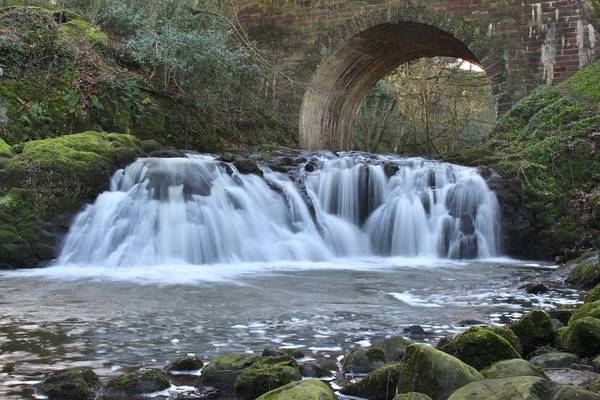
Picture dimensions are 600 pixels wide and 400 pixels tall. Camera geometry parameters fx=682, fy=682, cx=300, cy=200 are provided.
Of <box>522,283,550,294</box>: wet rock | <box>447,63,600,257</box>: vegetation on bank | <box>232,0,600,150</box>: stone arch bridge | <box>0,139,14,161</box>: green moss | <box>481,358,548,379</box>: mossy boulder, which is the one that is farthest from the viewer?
<box>232,0,600,150</box>: stone arch bridge

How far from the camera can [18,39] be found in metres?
12.7

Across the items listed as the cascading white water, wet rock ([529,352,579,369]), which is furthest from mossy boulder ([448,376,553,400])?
the cascading white water

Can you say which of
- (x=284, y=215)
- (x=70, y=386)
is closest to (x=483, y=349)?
(x=70, y=386)

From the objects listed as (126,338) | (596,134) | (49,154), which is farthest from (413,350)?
(596,134)

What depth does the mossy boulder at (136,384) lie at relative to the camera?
10.9 ft

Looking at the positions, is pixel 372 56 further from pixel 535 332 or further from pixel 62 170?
pixel 535 332

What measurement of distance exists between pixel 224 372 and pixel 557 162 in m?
9.93

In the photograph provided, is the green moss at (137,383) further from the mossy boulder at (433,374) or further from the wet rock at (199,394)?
the mossy boulder at (433,374)

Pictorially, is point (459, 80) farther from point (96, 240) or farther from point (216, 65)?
point (96, 240)

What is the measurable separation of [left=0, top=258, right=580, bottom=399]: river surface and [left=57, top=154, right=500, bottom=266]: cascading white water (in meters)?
0.59

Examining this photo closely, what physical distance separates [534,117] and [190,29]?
7818mm

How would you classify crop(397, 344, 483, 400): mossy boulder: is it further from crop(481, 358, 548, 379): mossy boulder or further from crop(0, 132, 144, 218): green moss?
crop(0, 132, 144, 218): green moss

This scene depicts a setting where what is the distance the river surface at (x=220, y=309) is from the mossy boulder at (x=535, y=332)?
0.73 meters

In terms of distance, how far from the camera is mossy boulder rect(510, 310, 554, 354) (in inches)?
155
